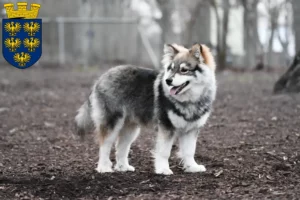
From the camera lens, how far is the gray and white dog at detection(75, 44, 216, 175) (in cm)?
596

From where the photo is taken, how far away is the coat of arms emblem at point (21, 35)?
5750 millimetres

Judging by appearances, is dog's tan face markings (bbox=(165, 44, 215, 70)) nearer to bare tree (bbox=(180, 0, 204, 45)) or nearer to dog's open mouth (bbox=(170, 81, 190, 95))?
dog's open mouth (bbox=(170, 81, 190, 95))

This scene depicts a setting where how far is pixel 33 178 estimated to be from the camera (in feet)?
19.0

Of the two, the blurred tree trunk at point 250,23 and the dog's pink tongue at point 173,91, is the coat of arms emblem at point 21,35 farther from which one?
the blurred tree trunk at point 250,23

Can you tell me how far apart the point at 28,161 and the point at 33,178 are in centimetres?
108

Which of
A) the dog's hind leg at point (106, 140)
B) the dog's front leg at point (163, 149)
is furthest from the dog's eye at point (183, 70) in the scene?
the dog's hind leg at point (106, 140)

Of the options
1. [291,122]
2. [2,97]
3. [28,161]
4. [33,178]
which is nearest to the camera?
[33,178]

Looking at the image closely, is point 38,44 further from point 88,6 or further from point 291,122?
point 88,6

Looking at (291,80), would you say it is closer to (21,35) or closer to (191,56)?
(191,56)

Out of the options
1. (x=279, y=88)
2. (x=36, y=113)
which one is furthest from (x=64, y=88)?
(x=279, y=88)

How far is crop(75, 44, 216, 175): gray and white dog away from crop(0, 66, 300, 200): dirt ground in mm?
320

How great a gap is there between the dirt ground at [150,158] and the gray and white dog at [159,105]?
32 centimetres

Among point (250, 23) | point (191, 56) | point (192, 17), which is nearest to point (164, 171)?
point (191, 56)

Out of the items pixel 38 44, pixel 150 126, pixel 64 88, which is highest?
pixel 38 44
